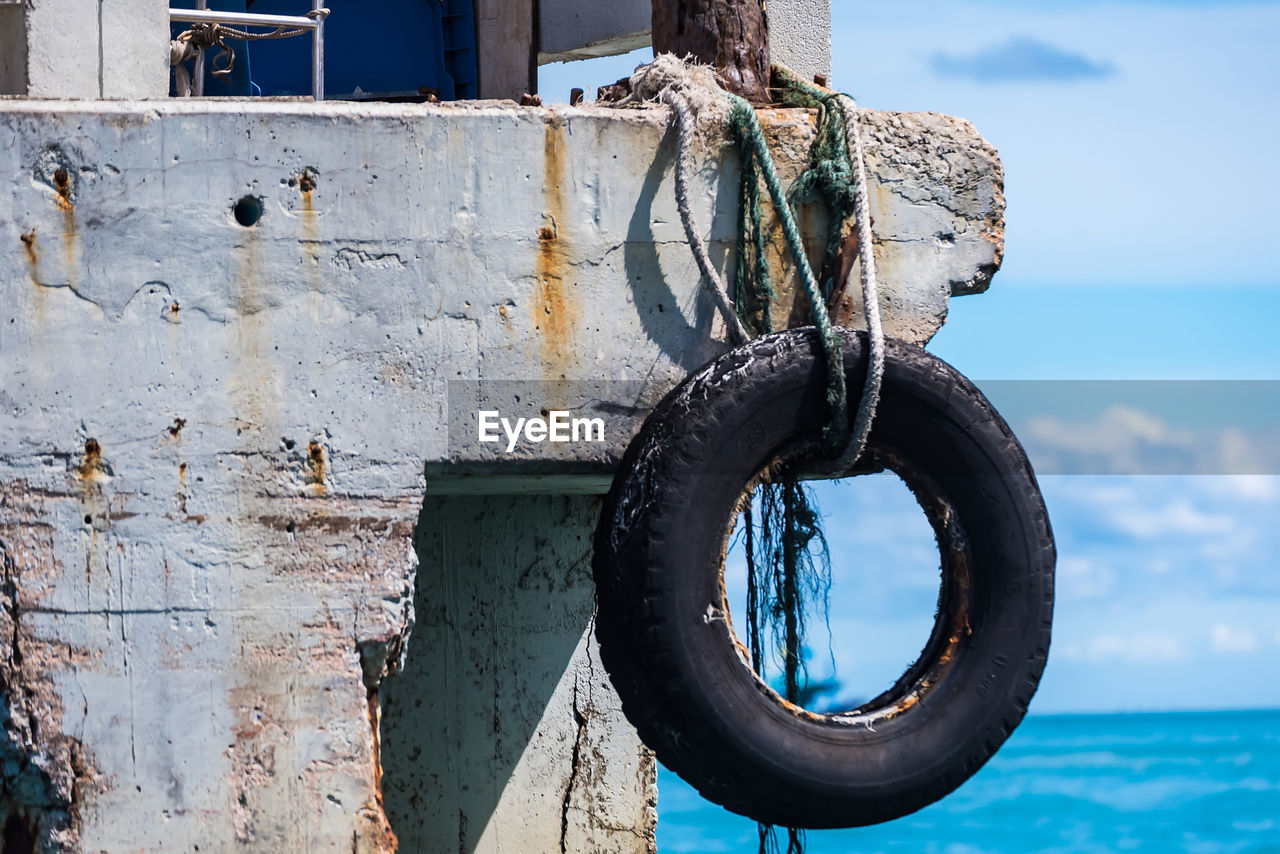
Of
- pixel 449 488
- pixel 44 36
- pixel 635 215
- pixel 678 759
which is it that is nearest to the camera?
pixel 678 759

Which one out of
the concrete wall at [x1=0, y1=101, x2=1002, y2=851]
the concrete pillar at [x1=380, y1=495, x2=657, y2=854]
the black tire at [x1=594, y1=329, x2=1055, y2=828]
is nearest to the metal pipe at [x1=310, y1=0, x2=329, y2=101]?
the concrete pillar at [x1=380, y1=495, x2=657, y2=854]

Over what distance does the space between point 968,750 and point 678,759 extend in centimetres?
67

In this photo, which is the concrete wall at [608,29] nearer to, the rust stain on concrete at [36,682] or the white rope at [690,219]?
the white rope at [690,219]

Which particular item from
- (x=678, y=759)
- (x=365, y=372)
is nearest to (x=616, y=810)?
(x=678, y=759)

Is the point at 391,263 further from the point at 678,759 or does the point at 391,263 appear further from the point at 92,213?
the point at 678,759

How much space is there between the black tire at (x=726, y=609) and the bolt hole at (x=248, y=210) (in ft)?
3.29

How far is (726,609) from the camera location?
10.4 ft

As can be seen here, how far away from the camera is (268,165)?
3.20m

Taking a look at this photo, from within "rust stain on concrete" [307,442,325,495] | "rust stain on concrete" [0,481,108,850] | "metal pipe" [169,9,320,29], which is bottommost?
"rust stain on concrete" [0,481,108,850]

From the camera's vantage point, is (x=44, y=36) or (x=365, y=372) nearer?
(x=365, y=372)

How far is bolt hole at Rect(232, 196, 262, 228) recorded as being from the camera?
3195mm

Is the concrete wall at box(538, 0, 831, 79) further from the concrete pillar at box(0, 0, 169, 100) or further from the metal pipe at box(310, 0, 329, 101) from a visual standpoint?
the concrete pillar at box(0, 0, 169, 100)

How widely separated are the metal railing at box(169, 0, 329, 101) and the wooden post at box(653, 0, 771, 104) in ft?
3.81

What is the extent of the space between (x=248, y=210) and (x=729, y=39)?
52.3 inches
